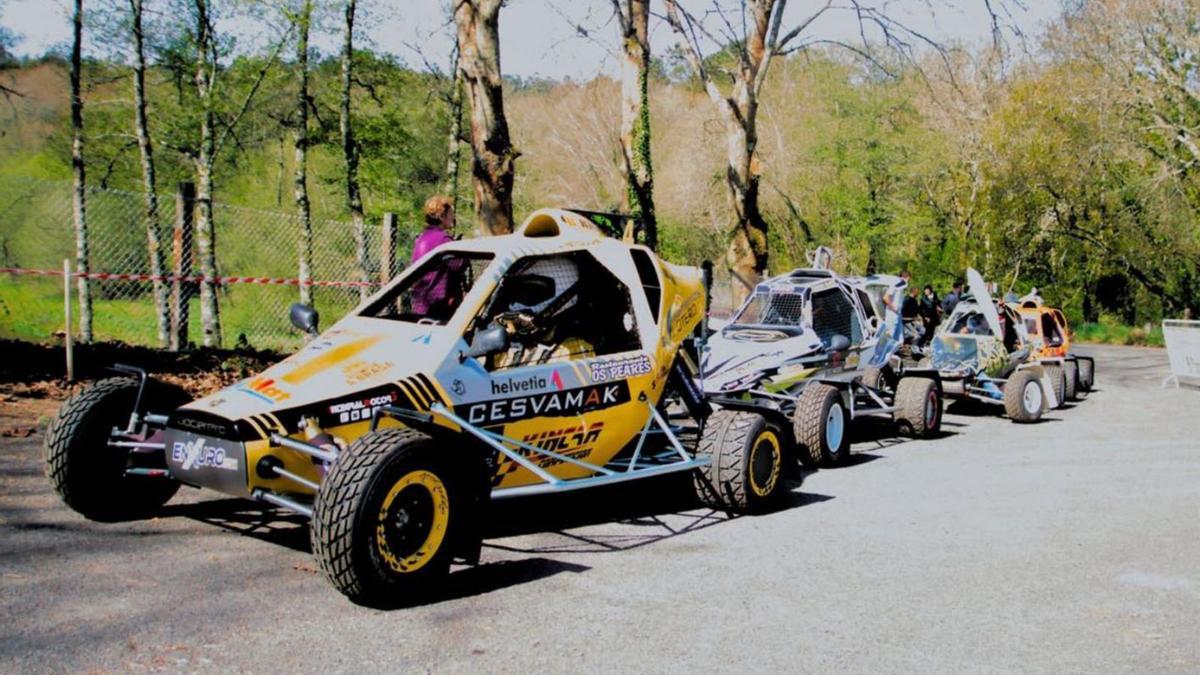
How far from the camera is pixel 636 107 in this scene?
18422mm

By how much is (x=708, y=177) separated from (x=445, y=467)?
43.2 metres

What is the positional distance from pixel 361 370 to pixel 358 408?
274 millimetres

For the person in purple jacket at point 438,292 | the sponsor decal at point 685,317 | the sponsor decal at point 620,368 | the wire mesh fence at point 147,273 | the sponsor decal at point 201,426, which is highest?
the wire mesh fence at point 147,273

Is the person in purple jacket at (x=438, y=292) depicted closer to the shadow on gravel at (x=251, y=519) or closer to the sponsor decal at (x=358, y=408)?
the sponsor decal at (x=358, y=408)

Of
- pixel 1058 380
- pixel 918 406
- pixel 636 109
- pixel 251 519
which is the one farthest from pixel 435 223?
pixel 1058 380

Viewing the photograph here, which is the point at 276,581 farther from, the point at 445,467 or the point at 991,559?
the point at 991,559

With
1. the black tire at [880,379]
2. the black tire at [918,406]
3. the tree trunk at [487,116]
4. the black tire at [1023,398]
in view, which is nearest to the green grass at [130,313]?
the tree trunk at [487,116]

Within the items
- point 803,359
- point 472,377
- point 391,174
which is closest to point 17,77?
point 391,174

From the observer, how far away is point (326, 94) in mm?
30781

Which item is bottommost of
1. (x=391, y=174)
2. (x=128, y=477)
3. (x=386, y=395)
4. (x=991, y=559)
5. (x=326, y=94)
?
(x=991, y=559)

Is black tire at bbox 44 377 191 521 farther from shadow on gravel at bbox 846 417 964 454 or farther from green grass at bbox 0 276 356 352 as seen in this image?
green grass at bbox 0 276 356 352

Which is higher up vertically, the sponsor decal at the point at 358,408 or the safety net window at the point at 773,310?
the safety net window at the point at 773,310

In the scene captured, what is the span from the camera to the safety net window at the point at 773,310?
12797 millimetres

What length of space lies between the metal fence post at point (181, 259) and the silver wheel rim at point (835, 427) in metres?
7.85
